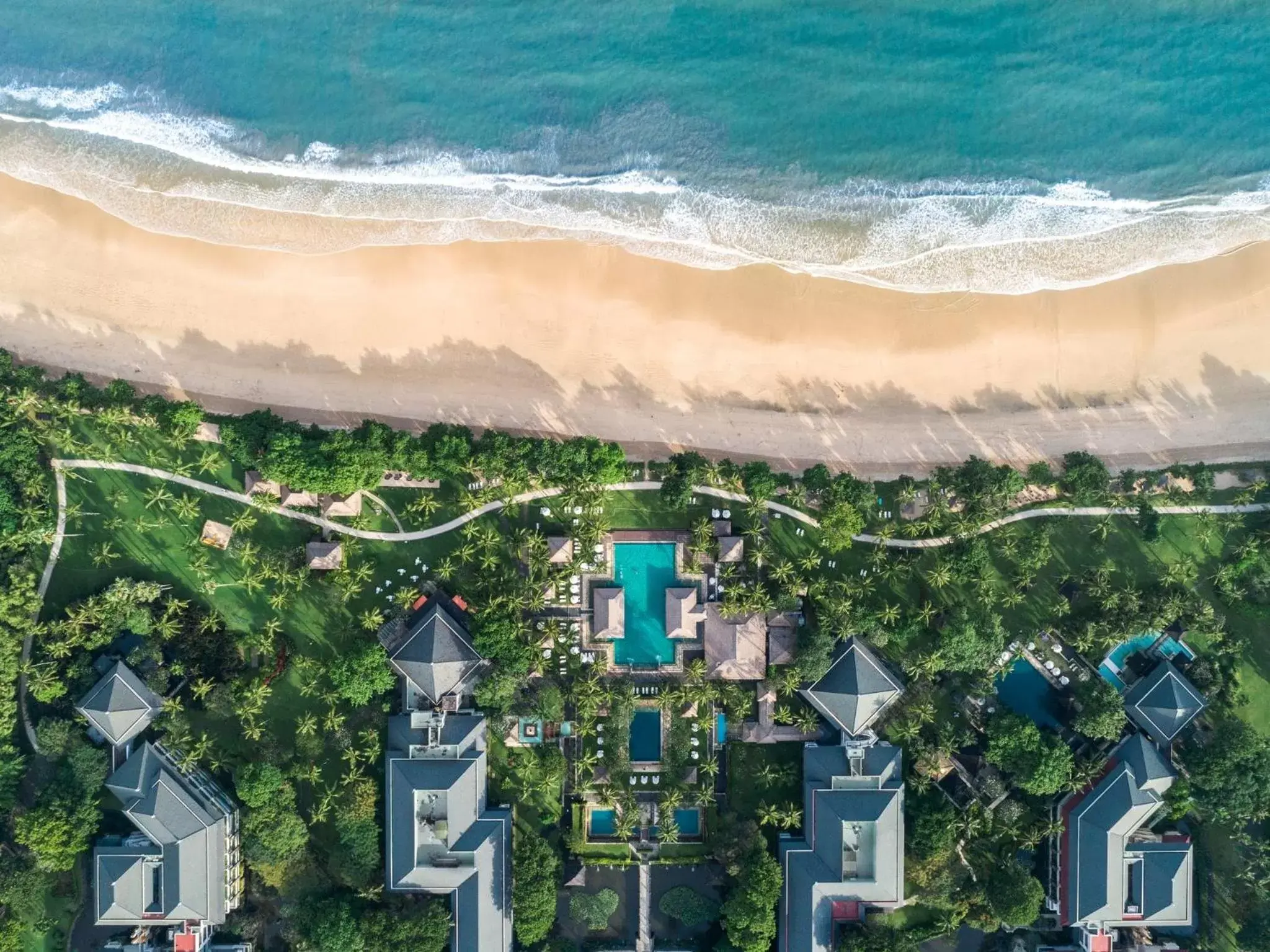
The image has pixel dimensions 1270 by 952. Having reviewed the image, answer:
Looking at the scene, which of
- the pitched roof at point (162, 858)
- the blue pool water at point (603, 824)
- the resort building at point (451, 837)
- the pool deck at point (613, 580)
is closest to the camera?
the pitched roof at point (162, 858)

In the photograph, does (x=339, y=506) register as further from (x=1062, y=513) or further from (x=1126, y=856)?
(x=1126, y=856)

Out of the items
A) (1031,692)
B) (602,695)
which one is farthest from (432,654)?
(1031,692)

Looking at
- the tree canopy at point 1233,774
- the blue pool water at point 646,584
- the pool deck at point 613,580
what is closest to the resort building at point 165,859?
the pool deck at point 613,580

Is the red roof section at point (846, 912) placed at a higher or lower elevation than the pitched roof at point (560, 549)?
lower

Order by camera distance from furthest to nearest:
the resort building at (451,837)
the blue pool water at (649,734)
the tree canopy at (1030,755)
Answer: the blue pool water at (649,734) → the resort building at (451,837) → the tree canopy at (1030,755)

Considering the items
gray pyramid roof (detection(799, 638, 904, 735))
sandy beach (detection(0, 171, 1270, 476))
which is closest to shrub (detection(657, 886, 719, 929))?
gray pyramid roof (detection(799, 638, 904, 735))

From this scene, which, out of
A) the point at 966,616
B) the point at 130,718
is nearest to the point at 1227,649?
the point at 966,616

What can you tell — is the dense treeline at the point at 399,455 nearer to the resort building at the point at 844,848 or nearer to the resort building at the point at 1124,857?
the resort building at the point at 844,848
